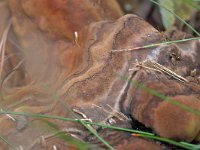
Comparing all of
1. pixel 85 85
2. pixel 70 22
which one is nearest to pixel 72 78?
pixel 85 85

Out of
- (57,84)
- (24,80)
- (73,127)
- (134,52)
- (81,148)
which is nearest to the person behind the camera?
(81,148)

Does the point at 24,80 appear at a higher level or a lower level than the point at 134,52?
lower

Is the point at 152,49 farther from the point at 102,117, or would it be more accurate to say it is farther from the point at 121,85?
the point at 102,117

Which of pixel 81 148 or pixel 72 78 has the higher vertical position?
pixel 72 78

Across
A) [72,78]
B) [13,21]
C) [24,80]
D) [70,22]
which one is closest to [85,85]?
[72,78]

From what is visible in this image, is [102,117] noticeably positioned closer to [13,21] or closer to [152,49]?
[152,49]

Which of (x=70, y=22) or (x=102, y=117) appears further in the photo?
(x=70, y=22)

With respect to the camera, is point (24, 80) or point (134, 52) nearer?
point (134, 52)

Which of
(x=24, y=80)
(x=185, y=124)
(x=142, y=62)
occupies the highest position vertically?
(x=142, y=62)

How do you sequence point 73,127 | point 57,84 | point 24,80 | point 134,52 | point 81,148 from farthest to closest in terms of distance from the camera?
point 24,80, point 57,84, point 134,52, point 73,127, point 81,148
